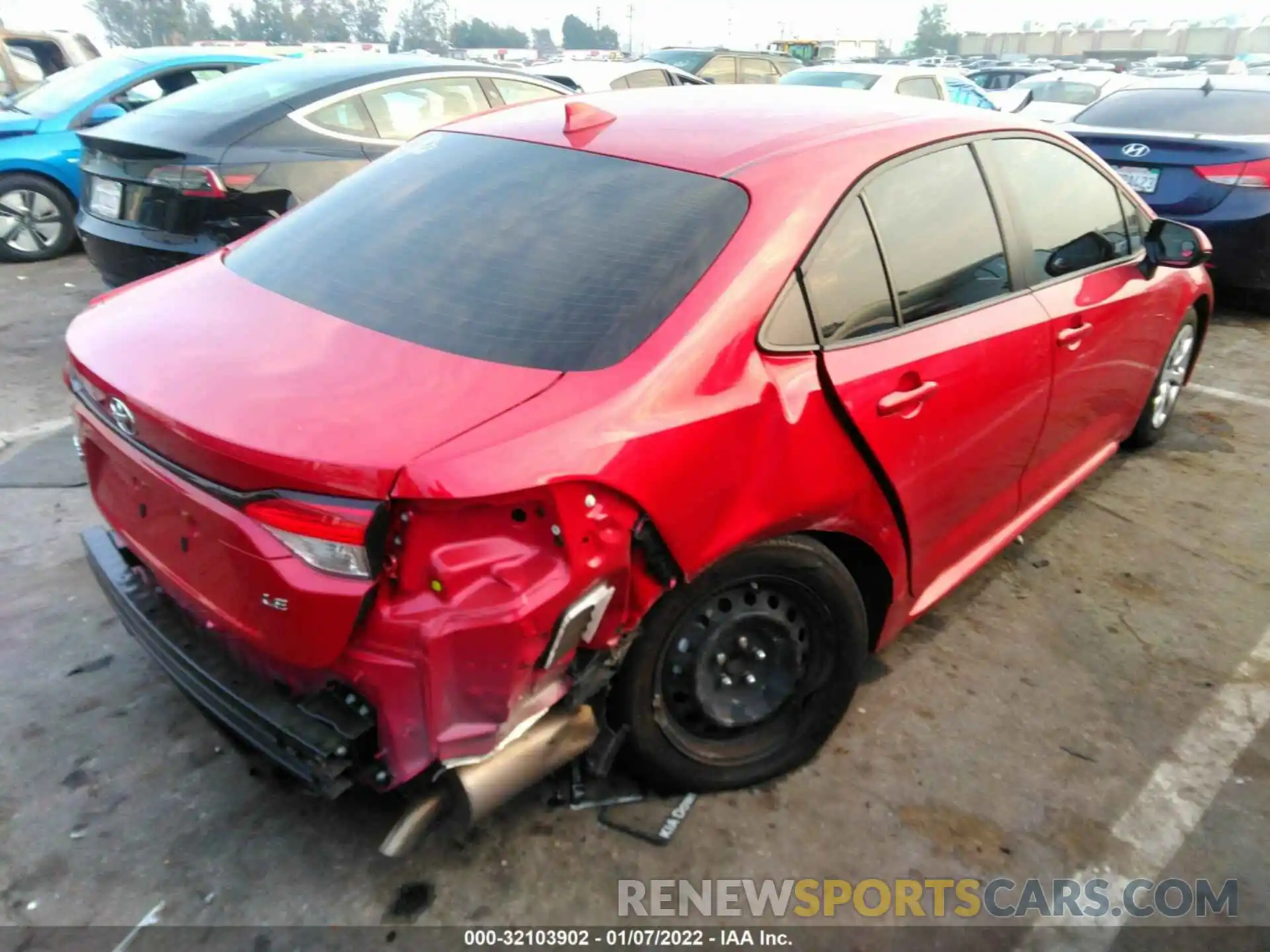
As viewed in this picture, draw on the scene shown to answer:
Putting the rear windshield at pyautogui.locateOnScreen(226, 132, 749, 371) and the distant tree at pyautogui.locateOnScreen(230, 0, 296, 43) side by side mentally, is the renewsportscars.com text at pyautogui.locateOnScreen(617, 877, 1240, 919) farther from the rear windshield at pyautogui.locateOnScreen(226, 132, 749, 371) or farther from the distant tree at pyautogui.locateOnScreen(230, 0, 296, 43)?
the distant tree at pyautogui.locateOnScreen(230, 0, 296, 43)

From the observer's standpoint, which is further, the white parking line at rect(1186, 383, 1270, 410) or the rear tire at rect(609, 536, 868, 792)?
the white parking line at rect(1186, 383, 1270, 410)

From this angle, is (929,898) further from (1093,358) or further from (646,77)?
(646,77)

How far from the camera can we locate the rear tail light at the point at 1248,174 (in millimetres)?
5926

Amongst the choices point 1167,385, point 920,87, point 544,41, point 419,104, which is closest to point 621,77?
point 920,87

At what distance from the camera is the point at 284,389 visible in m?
1.89

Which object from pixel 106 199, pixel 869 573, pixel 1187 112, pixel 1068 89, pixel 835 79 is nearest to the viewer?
pixel 869 573

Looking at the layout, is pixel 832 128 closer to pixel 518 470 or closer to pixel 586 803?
pixel 518 470

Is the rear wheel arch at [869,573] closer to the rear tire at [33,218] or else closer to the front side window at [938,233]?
the front side window at [938,233]

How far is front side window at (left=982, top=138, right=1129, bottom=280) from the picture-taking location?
298 centimetres

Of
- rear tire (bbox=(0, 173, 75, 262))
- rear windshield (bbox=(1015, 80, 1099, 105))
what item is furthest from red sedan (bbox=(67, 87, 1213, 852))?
rear windshield (bbox=(1015, 80, 1099, 105))

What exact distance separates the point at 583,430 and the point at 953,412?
1241 millimetres

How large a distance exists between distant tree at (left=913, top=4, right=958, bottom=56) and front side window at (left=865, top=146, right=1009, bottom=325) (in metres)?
95.2

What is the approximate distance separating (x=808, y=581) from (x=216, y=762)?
5.48ft

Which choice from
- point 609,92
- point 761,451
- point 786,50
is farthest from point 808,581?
point 786,50
